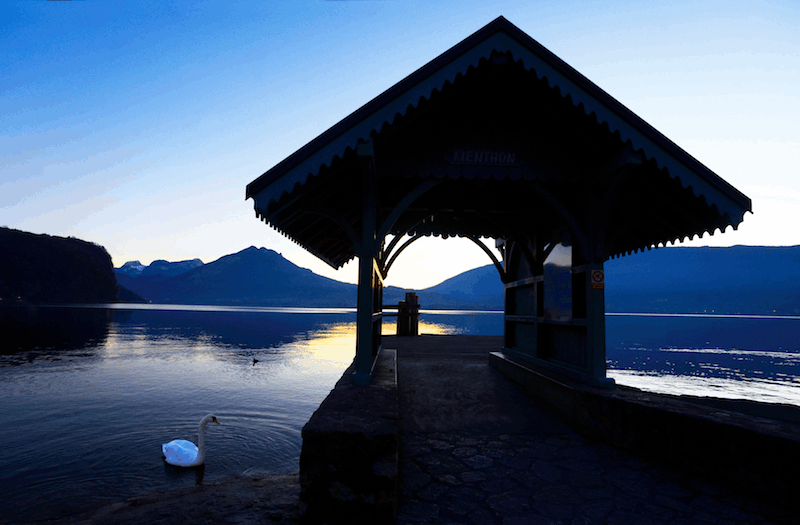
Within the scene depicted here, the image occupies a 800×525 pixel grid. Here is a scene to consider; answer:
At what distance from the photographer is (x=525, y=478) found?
5.09 meters

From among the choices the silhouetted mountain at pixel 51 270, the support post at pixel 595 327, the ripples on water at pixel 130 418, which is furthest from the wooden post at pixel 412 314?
the silhouetted mountain at pixel 51 270

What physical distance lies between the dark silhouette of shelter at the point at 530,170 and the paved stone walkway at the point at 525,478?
4.10 feet

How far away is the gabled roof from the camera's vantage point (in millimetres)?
6074

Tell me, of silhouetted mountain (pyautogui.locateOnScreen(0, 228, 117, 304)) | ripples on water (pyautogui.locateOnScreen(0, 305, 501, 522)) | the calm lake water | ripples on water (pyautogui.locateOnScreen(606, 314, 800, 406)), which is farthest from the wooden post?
silhouetted mountain (pyautogui.locateOnScreen(0, 228, 117, 304))

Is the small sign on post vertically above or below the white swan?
above

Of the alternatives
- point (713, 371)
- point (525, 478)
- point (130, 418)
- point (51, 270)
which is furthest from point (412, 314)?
point (51, 270)

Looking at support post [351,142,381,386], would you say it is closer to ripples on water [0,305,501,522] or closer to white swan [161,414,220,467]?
ripples on water [0,305,501,522]

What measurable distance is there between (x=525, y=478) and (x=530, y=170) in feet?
15.0

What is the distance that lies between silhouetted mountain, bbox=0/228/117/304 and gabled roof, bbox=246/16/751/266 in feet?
565

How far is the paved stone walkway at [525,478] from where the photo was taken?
13.8 ft

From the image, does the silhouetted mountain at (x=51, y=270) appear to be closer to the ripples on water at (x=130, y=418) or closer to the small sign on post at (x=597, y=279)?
the ripples on water at (x=130, y=418)

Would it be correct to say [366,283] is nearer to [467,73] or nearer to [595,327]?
[467,73]

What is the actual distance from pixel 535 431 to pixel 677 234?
174 inches

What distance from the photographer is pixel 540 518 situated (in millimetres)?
4160
